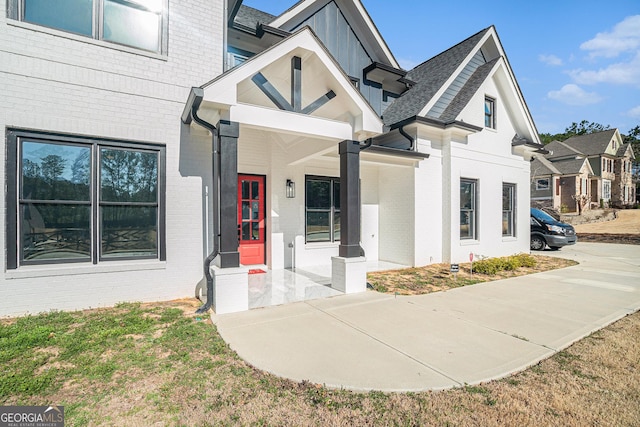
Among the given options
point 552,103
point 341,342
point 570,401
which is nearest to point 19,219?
point 341,342

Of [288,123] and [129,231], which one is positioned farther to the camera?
[288,123]

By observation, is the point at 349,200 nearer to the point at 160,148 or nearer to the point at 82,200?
the point at 160,148

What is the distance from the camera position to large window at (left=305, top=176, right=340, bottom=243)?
9.05 m

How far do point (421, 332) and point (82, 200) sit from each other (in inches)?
225

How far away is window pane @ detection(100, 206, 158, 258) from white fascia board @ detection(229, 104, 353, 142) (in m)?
2.36

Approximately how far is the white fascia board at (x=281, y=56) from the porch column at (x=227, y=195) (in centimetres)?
45

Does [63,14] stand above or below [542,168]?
below

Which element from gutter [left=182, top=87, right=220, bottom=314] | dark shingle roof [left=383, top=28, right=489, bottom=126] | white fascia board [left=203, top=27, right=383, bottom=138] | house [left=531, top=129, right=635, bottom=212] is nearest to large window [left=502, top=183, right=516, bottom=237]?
dark shingle roof [left=383, top=28, right=489, bottom=126]

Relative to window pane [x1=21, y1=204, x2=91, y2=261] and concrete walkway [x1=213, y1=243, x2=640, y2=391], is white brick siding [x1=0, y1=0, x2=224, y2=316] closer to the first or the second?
window pane [x1=21, y1=204, x2=91, y2=261]

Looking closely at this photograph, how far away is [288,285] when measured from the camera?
22.1 feet

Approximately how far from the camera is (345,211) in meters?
6.36

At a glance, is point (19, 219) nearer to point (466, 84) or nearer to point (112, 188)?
point (112, 188)

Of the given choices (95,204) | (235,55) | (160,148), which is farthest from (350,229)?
(235,55)

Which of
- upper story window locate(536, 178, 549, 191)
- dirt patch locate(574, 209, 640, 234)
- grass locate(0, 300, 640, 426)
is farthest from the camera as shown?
upper story window locate(536, 178, 549, 191)
